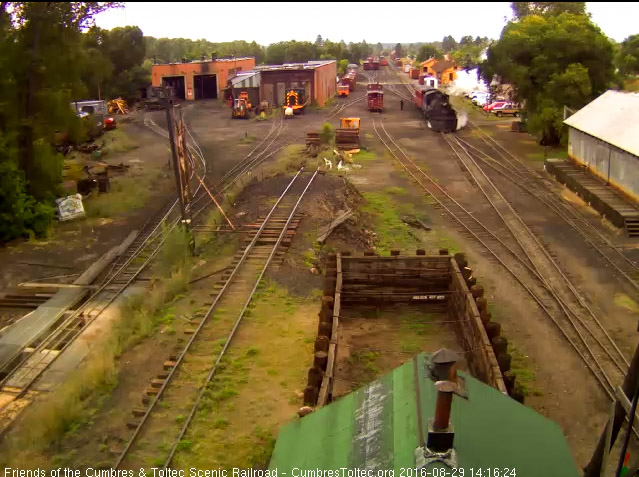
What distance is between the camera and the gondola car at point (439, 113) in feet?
135

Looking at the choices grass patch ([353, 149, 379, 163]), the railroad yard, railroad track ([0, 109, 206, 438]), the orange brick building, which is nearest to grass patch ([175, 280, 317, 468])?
the railroad yard

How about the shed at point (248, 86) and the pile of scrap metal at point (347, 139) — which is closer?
the pile of scrap metal at point (347, 139)

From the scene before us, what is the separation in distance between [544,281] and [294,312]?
22.1 feet

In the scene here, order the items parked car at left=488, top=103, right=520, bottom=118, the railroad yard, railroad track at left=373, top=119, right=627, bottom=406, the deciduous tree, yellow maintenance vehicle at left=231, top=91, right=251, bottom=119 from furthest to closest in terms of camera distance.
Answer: yellow maintenance vehicle at left=231, top=91, right=251, bottom=119 < parked car at left=488, top=103, right=520, bottom=118 < the deciduous tree < railroad track at left=373, top=119, right=627, bottom=406 < the railroad yard

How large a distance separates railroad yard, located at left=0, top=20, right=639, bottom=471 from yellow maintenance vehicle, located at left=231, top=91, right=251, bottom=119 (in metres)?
24.2

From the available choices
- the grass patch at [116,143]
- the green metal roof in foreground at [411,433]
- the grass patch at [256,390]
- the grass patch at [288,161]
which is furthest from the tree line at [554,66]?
the green metal roof in foreground at [411,433]

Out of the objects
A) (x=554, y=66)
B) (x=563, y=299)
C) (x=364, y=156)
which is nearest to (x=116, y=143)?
(x=364, y=156)

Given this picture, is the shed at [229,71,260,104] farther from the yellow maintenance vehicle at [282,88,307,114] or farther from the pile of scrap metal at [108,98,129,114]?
the pile of scrap metal at [108,98,129,114]

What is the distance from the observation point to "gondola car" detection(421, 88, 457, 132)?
135ft

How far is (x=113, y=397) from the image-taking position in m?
10.8

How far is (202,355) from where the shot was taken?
12.0 meters

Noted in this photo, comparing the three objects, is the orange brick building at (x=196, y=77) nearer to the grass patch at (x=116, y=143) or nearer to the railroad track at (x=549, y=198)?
the grass patch at (x=116, y=143)

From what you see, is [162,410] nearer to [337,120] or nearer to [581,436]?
[581,436]

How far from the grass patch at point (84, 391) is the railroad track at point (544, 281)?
29.2 feet
